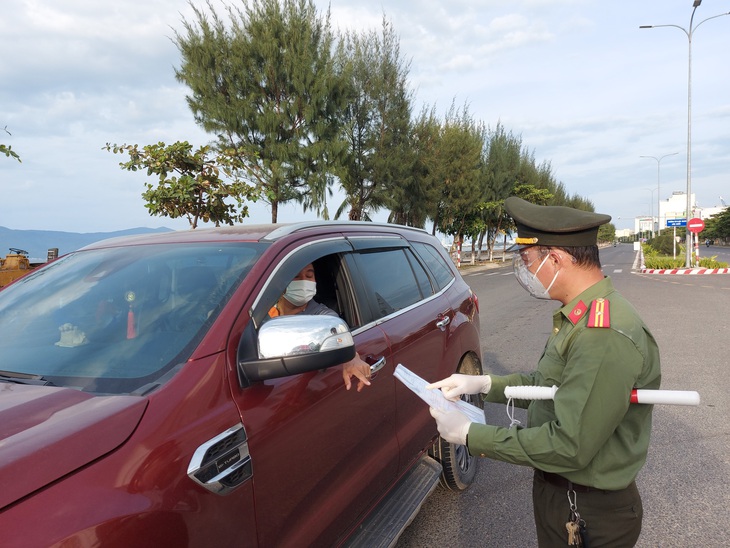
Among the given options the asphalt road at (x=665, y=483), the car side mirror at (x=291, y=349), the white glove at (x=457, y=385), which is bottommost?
the asphalt road at (x=665, y=483)

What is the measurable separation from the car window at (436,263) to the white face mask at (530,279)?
6.21ft

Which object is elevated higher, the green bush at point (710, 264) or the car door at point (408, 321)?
the car door at point (408, 321)

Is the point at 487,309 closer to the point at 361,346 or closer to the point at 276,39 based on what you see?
the point at 361,346

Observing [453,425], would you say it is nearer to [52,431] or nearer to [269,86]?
[52,431]

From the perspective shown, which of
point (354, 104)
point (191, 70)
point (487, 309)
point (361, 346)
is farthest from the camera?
point (354, 104)

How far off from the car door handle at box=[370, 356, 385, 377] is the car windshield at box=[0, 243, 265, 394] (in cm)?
79

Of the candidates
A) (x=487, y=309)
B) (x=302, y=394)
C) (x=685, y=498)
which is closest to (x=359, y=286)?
(x=302, y=394)

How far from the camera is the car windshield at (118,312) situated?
170cm

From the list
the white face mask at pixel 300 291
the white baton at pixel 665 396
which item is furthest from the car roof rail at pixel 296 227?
the white baton at pixel 665 396

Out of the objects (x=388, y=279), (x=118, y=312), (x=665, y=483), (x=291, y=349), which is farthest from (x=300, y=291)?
(x=665, y=483)

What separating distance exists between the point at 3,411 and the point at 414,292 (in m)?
2.40

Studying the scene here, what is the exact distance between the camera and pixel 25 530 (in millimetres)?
1088

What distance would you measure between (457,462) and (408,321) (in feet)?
3.93

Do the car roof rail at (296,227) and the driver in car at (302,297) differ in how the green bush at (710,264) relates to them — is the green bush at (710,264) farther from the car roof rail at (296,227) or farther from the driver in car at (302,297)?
the driver in car at (302,297)
